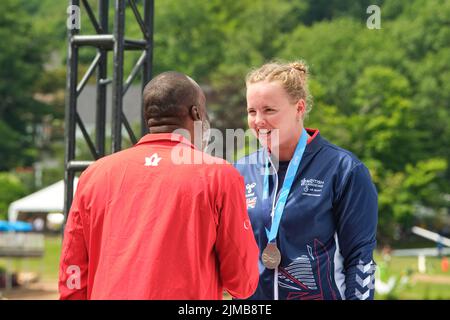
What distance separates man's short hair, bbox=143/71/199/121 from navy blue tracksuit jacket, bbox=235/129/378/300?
3.19 feet

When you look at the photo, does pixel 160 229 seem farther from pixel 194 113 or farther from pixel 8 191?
pixel 8 191

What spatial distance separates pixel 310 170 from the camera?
3932 millimetres

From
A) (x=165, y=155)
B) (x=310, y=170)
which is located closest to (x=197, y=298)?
(x=165, y=155)

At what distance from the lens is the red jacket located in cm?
285

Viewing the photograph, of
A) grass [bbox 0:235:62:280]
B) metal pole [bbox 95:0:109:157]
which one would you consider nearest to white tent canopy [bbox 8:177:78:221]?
grass [bbox 0:235:62:280]

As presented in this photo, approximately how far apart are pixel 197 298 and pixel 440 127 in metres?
52.6

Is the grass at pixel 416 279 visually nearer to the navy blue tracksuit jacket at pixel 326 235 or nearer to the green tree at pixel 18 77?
the navy blue tracksuit jacket at pixel 326 235

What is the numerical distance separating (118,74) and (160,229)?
13.6ft

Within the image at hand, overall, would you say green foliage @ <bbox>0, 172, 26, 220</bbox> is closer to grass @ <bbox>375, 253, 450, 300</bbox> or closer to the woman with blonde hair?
grass @ <bbox>375, 253, 450, 300</bbox>

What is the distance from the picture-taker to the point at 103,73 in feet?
25.0

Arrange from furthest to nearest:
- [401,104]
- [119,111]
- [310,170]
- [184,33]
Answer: [184,33]
[401,104]
[119,111]
[310,170]

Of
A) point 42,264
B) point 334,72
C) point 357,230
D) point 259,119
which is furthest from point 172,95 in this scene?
point 334,72

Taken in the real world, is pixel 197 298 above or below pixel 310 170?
below
